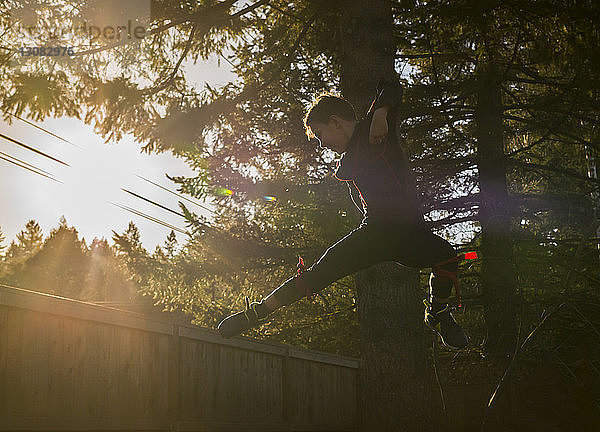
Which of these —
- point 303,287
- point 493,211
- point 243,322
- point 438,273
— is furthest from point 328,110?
point 493,211

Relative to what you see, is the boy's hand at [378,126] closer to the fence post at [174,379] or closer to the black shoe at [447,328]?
the black shoe at [447,328]

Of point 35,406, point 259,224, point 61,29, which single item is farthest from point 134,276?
point 35,406

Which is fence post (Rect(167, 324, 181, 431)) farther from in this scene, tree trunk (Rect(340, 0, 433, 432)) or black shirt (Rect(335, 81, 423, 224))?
black shirt (Rect(335, 81, 423, 224))

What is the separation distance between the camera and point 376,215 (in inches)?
147

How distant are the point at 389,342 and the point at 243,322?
8.85ft

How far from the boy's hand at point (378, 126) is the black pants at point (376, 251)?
0.51m

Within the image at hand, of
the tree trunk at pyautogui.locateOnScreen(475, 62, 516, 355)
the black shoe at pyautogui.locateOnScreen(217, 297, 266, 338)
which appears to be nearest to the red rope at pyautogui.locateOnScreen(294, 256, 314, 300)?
the black shoe at pyautogui.locateOnScreen(217, 297, 266, 338)

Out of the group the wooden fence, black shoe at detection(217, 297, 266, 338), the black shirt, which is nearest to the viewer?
the black shirt

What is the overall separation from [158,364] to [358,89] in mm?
3617

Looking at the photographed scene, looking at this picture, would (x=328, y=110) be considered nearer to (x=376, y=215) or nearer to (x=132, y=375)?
(x=376, y=215)

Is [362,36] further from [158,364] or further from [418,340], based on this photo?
[158,364]

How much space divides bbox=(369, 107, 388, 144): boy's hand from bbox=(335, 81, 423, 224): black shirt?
0.09 meters

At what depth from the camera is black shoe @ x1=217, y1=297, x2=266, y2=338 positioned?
13.4ft

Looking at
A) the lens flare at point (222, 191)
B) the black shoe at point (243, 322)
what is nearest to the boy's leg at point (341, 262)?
the black shoe at point (243, 322)
